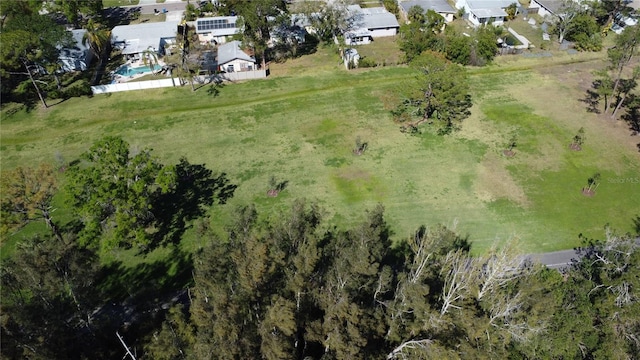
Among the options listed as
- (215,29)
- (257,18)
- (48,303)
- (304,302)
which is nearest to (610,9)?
(257,18)

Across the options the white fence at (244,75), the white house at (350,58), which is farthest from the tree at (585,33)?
the white fence at (244,75)

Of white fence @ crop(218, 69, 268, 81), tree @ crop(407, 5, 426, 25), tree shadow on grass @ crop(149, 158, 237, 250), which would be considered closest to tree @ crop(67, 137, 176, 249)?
tree shadow on grass @ crop(149, 158, 237, 250)

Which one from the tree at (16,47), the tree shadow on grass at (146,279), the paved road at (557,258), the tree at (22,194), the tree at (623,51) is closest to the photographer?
the tree at (22,194)

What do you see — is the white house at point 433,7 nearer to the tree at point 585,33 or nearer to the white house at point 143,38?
the tree at point 585,33

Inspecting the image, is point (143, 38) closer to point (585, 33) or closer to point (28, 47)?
point (28, 47)

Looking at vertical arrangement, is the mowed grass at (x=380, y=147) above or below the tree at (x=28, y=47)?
below

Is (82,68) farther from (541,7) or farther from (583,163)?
(541,7)
